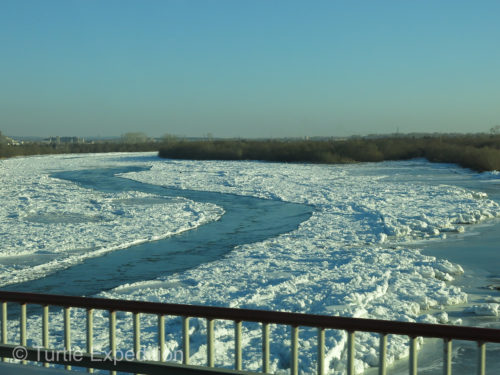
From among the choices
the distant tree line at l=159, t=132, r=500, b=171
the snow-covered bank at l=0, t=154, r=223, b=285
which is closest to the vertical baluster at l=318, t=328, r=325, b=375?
the snow-covered bank at l=0, t=154, r=223, b=285

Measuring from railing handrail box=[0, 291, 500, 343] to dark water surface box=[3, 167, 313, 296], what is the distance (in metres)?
5.22

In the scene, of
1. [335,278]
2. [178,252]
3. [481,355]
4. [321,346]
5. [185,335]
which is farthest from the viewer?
[178,252]

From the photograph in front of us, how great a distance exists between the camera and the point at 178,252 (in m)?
10.9

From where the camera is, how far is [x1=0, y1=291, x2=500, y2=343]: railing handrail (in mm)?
2371

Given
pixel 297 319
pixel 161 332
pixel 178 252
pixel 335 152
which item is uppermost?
pixel 335 152

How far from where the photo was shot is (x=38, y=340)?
19.2 feet

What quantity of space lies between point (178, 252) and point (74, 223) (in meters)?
4.34

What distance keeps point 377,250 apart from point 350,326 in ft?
27.6

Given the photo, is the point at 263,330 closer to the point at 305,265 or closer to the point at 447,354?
the point at 447,354

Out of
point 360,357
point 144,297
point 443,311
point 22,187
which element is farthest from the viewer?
point 22,187

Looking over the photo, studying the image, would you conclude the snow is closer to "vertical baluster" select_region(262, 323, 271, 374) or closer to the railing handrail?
the railing handrail

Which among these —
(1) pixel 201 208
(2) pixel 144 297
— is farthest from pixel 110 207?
(2) pixel 144 297

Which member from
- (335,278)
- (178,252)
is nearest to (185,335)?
(335,278)

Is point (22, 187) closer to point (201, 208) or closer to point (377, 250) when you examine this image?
point (201, 208)
